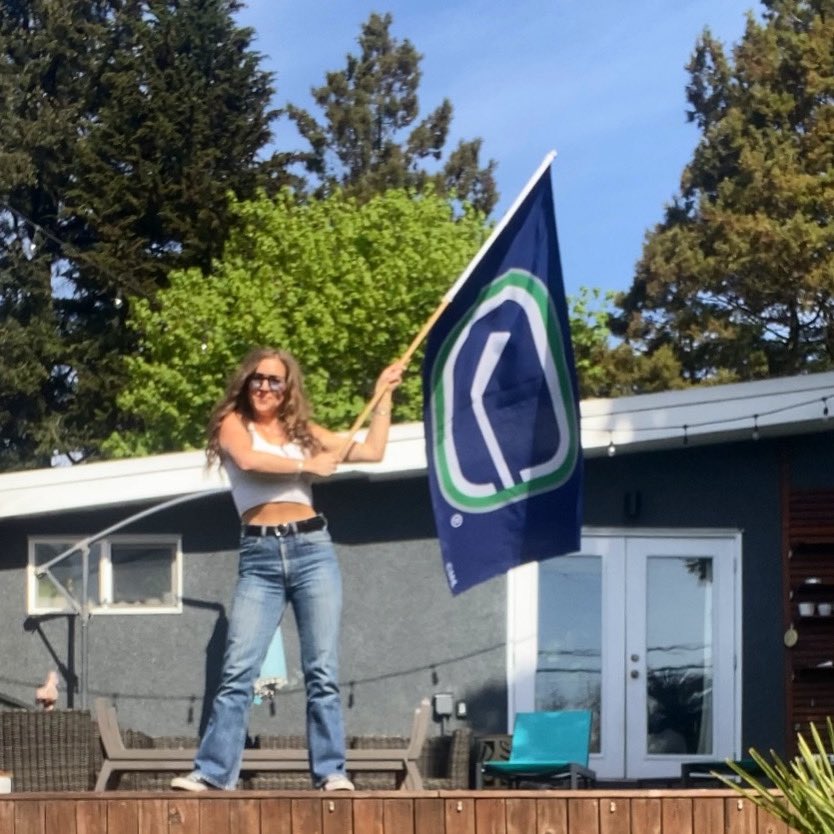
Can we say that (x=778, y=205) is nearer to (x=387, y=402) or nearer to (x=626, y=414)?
(x=626, y=414)

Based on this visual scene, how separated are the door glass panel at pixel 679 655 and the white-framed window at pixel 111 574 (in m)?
3.19

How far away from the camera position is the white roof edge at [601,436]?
1206cm

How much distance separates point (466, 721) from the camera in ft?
41.1

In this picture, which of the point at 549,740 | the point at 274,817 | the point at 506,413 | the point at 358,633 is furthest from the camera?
the point at 358,633

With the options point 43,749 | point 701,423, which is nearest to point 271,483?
point 43,749

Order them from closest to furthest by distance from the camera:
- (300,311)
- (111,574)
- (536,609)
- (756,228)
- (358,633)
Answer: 1. (358,633)
2. (536,609)
3. (111,574)
4. (300,311)
5. (756,228)

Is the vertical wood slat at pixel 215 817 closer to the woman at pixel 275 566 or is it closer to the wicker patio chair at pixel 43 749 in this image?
the woman at pixel 275 566

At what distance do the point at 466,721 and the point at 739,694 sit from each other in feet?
5.98

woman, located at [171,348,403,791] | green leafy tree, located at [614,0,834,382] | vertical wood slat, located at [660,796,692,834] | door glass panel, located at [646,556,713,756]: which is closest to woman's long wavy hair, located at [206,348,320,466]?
woman, located at [171,348,403,791]

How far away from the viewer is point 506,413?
6.77m

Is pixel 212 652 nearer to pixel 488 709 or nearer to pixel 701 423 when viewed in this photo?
pixel 488 709

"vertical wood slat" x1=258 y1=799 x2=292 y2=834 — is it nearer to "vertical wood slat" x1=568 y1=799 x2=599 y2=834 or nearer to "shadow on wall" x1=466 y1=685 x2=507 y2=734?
"vertical wood slat" x1=568 y1=799 x2=599 y2=834

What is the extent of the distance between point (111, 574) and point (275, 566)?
6.94m

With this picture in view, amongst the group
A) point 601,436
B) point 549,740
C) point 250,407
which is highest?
point 601,436
